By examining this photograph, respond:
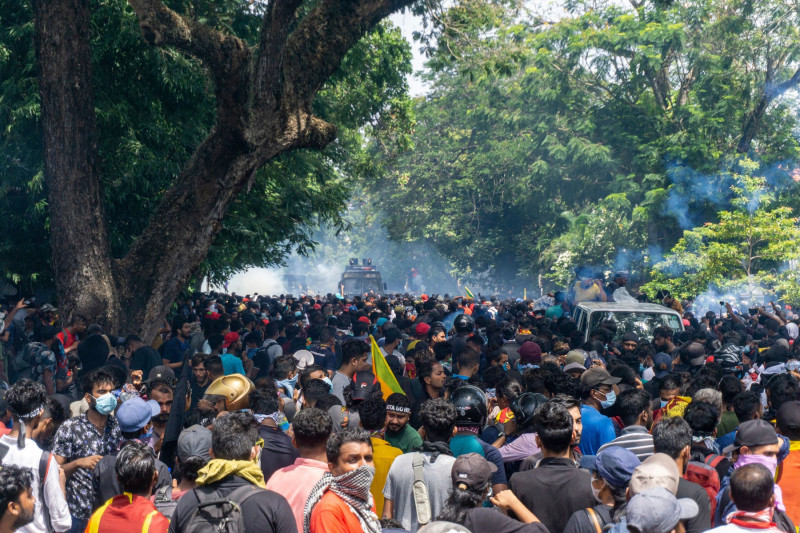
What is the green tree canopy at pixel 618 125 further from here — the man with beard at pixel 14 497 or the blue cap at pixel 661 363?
the man with beard at pixel 14 497

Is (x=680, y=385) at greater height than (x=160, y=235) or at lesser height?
lesser

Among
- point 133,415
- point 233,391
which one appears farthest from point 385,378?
point 133,415

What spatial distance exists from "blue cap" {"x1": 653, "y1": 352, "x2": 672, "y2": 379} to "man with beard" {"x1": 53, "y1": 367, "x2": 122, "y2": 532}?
6.52 m

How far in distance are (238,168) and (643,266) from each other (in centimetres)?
2431

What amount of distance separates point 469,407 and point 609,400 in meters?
2.02

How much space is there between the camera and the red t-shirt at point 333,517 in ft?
13.2

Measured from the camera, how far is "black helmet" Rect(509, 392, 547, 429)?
6.04 meters

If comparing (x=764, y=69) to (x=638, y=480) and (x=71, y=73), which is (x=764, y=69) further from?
(x=638, y=480)

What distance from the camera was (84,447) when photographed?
5543 mm

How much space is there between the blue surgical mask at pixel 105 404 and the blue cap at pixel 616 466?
330 cm

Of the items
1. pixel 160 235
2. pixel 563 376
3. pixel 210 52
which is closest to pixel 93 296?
pixel 160 235

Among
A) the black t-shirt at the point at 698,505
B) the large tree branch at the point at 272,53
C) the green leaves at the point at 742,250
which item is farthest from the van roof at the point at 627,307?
the black t-shirt at the point at 698,505

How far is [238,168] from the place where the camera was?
11727mm

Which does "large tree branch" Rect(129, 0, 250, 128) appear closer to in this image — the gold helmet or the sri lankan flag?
the sri lankan flag
